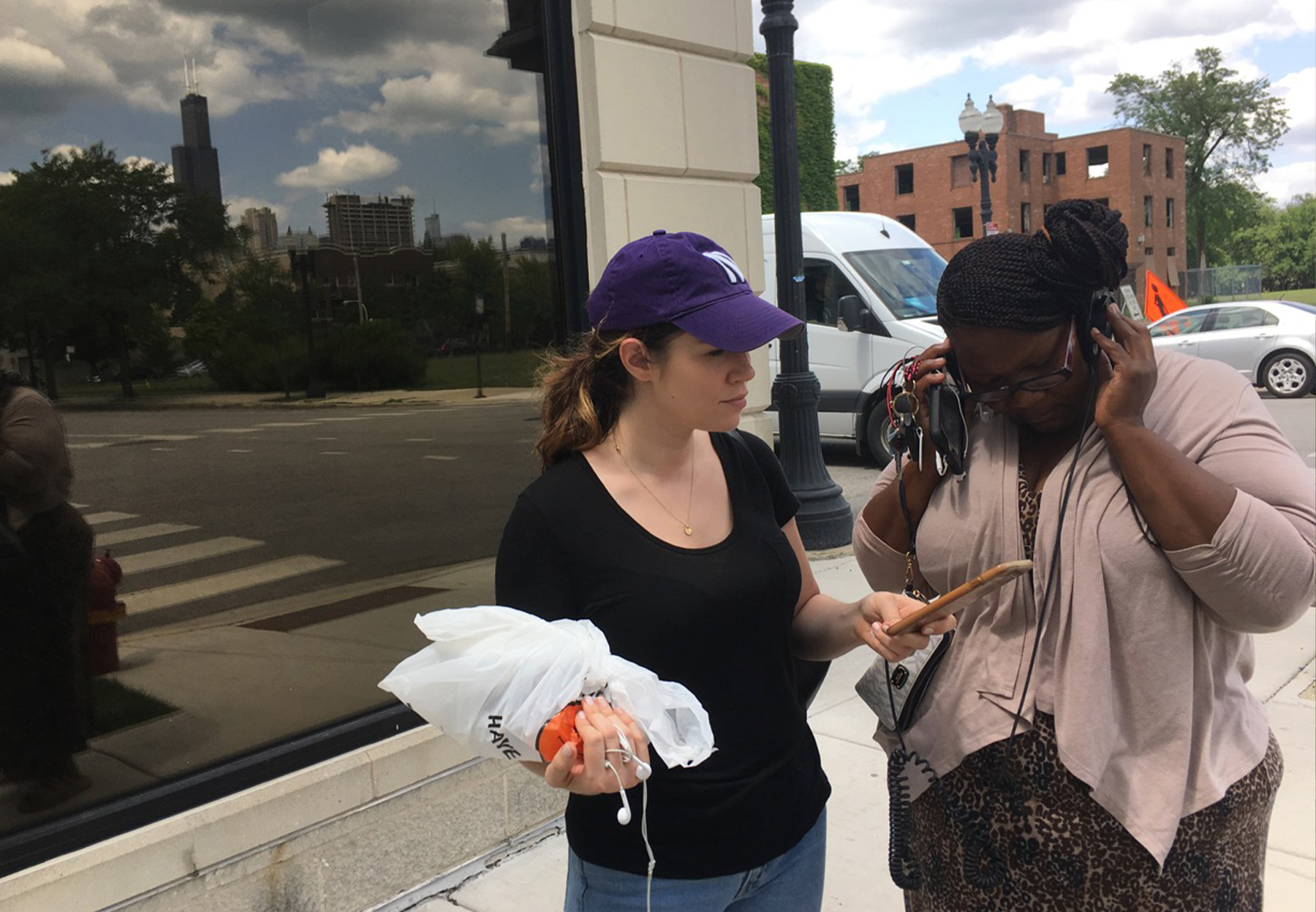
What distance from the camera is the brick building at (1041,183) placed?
2224 inches

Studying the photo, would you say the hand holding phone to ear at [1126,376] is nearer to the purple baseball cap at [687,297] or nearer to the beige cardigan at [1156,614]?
the beige cardigan at [1156,614]

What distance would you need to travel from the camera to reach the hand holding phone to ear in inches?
67.8

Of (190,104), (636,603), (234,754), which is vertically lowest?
(234,754)

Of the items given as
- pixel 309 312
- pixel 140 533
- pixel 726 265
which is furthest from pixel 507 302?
pixel 726 265

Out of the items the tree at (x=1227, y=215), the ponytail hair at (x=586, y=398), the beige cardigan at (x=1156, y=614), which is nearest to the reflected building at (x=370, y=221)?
the ponytail hair at (x=586, y=398)

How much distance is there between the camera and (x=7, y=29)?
2.89 meters

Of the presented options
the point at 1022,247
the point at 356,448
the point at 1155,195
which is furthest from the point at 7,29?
the point at 1155,195

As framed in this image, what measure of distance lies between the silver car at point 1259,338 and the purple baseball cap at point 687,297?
16.6m

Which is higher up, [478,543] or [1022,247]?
[1022,247]

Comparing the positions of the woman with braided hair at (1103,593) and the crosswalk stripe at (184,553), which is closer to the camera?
the woman with braided hair at (1103,593)

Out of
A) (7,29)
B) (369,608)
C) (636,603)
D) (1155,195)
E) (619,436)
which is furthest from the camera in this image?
(1155,195)

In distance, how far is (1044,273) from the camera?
175cm

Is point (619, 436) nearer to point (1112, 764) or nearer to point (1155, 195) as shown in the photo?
point (1112, 764)

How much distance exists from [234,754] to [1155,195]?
6485 cm
